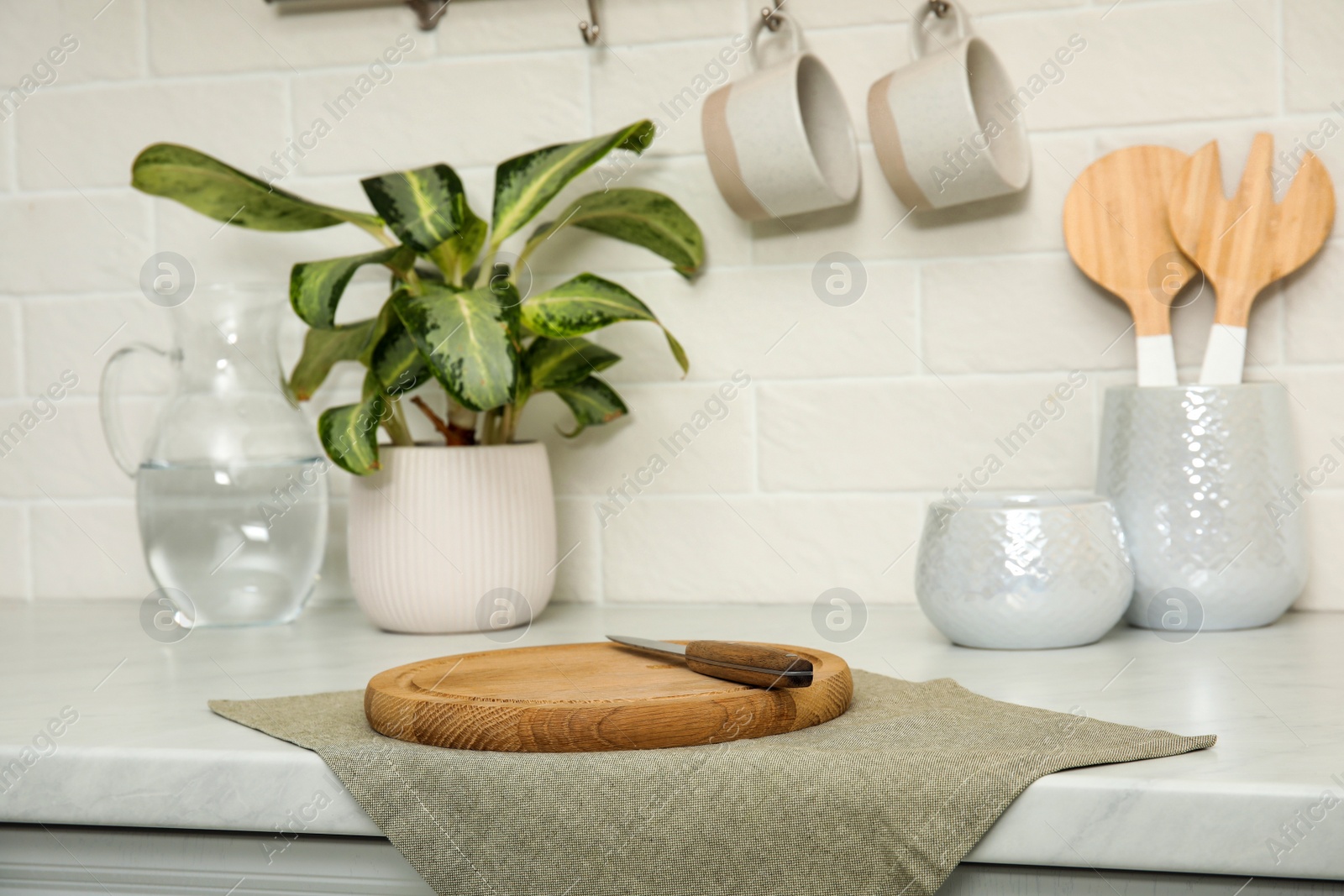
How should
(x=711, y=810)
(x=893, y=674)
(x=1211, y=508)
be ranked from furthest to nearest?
(x=1211, y=508) < (x=893, y=674) < (x=711, y=810)

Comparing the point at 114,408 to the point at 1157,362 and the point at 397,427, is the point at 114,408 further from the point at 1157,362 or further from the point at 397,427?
the point at 1157,362

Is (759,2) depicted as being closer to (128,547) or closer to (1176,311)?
(1176,311)

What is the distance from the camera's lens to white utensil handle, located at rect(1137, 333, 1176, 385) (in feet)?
3.12

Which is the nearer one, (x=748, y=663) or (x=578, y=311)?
(x=748, y=663)

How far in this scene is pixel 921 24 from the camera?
104cm

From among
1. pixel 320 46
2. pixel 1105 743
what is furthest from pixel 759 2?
pixel 1105 743

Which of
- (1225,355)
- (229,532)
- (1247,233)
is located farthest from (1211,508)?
(229,532)

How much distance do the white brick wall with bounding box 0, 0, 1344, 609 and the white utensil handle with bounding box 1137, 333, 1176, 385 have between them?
5 centimetres

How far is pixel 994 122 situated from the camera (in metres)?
1.01

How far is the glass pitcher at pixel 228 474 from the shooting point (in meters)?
1.00

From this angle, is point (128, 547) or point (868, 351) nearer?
point (868, 351)

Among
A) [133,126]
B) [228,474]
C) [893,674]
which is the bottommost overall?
[893,674]

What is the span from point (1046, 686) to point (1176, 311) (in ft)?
1.38

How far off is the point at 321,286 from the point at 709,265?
1.19 feet
